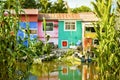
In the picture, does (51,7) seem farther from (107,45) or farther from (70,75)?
(107,45)

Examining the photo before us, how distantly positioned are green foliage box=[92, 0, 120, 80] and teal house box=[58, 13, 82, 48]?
80.7 feet

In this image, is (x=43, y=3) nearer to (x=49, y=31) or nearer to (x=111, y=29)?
(x=49, y=31)

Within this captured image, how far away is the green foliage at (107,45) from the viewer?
243 inches

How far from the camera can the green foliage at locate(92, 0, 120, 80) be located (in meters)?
6.18

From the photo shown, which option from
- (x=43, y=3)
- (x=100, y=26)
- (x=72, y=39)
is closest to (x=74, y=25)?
(x=72, y=39)

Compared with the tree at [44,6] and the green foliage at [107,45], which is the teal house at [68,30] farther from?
the green foliage at [107,45]

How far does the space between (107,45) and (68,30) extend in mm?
25696

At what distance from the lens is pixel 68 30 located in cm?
3189

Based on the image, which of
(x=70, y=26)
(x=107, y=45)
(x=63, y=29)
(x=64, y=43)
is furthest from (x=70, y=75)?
(x=70, y=26)

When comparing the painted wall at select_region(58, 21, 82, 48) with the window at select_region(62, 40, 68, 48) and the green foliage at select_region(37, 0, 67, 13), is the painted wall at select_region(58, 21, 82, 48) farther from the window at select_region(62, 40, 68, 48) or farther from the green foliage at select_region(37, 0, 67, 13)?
the green foliage at select_region(37, 0, 67, 13)

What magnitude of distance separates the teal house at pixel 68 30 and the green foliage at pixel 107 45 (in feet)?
80.7

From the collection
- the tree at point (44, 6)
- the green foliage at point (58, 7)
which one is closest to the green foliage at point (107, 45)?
the tree at point (44, 6)

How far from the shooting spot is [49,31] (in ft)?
104

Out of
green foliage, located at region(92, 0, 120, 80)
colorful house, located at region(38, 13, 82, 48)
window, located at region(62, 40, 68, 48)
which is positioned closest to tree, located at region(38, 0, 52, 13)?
colorful house, located at region(38, 13, 82, 48)
